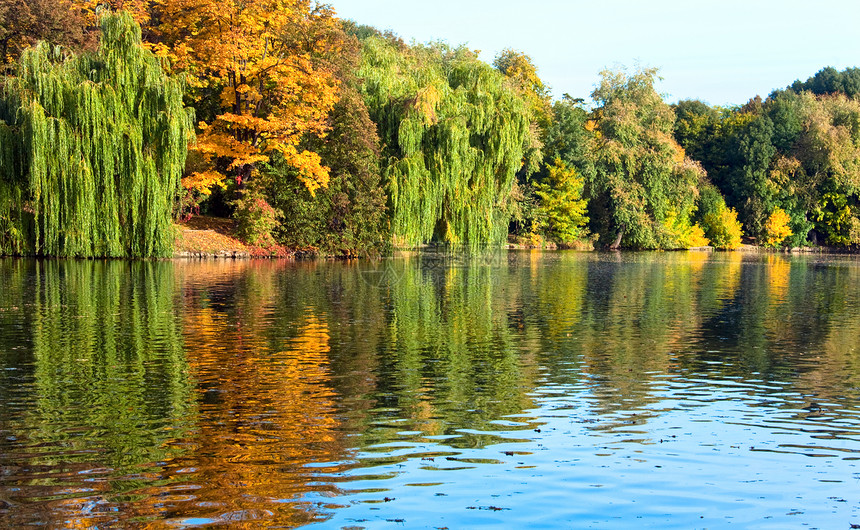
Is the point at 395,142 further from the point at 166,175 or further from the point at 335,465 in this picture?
the point at 335,465

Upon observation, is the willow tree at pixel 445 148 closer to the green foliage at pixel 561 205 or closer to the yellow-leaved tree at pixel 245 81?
the yellow-leaved tree at pixel 245 81

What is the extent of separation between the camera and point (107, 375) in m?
13.3

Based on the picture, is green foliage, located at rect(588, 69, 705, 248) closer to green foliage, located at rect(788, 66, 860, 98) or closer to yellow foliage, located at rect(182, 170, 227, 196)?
green foliage, located at rect(788, 66, 860, 98)

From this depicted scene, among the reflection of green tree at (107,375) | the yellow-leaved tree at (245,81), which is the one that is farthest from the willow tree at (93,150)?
the reflection of green tree at (107,375)

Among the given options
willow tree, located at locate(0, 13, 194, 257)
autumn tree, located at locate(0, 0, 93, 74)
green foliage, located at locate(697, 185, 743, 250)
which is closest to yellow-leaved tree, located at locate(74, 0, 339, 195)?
autumn tree, located at locate(0, 0, 93, 74)

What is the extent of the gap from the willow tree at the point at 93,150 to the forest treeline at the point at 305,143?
0.08 metres

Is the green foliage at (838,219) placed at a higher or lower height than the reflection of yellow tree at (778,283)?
higher

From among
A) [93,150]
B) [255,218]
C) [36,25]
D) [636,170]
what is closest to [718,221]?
[636,170]

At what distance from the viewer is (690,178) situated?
8200 centimetres

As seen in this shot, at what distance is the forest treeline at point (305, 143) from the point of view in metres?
36.4

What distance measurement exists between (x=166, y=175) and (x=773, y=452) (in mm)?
32843

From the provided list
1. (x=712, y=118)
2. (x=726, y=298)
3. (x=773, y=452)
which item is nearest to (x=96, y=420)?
(x=773, y=452)

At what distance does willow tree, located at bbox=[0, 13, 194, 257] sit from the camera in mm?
35594

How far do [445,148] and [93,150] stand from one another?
19.2 metres
